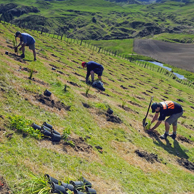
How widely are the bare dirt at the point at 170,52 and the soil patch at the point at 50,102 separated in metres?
100

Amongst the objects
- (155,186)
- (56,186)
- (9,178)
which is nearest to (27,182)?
(9,178)

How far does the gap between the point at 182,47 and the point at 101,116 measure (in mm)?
157763

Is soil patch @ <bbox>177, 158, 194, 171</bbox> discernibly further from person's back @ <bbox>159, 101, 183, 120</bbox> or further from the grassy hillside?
person's back @ <bbox>159, 101, 183, 120</bbox>

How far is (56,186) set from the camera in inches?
204

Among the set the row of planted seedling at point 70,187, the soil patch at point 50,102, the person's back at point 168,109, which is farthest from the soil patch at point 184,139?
the row of planted seedling at point 70,187

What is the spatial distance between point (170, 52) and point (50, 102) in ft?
450

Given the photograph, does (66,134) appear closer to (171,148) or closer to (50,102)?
(50,102)

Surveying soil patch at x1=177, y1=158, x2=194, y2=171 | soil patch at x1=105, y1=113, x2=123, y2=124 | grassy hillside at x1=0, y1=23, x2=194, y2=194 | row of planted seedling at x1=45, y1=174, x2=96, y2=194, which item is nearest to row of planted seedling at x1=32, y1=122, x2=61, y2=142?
grassy hillside at x1=0, y1=23, x2=194, y2=194

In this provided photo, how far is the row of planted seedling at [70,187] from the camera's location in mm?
5188

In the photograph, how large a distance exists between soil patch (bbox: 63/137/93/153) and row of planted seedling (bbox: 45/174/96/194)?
1.96 meters

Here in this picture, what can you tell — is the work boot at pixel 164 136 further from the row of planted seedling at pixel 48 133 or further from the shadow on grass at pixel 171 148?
the row of planted seedling at pixel 48 133

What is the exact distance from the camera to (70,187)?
5570 mm

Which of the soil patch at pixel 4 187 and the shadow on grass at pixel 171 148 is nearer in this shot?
the soil patch at pixel 4 187

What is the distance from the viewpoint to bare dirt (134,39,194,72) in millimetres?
108269
